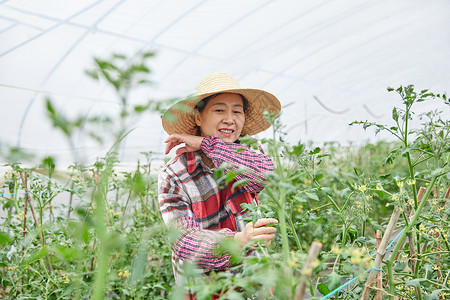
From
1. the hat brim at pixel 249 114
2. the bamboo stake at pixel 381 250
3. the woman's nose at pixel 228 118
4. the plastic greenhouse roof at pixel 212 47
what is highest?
the plastic greenhouse roof at pixel 212 47

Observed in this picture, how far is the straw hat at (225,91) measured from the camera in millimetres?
1438

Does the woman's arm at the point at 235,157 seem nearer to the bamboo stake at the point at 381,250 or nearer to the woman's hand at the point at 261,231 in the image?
the woman's hand at the point at 261,231

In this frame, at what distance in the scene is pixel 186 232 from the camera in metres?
1.15

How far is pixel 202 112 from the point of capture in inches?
59.4

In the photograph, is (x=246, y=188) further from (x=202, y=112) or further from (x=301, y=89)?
(x=301, y=89)

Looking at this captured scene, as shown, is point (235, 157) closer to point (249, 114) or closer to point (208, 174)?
point (208, 174)

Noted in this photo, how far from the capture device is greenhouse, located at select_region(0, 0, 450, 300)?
509 mm

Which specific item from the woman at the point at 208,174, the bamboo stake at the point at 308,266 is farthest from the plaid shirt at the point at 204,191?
the bamboo stake at the point at 308,266

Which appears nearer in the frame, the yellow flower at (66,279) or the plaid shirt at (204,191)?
the plaid shirt at (204,191)

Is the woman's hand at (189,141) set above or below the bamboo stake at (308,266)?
above

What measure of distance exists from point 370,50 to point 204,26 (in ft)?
13.5

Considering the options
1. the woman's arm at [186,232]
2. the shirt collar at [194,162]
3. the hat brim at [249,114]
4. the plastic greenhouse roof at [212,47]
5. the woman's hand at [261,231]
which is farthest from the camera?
the plastic greenhouse roof at [212,47]

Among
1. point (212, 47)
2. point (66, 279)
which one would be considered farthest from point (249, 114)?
point (212, 47)

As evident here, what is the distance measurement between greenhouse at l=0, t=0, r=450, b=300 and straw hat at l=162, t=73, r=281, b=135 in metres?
0.01
